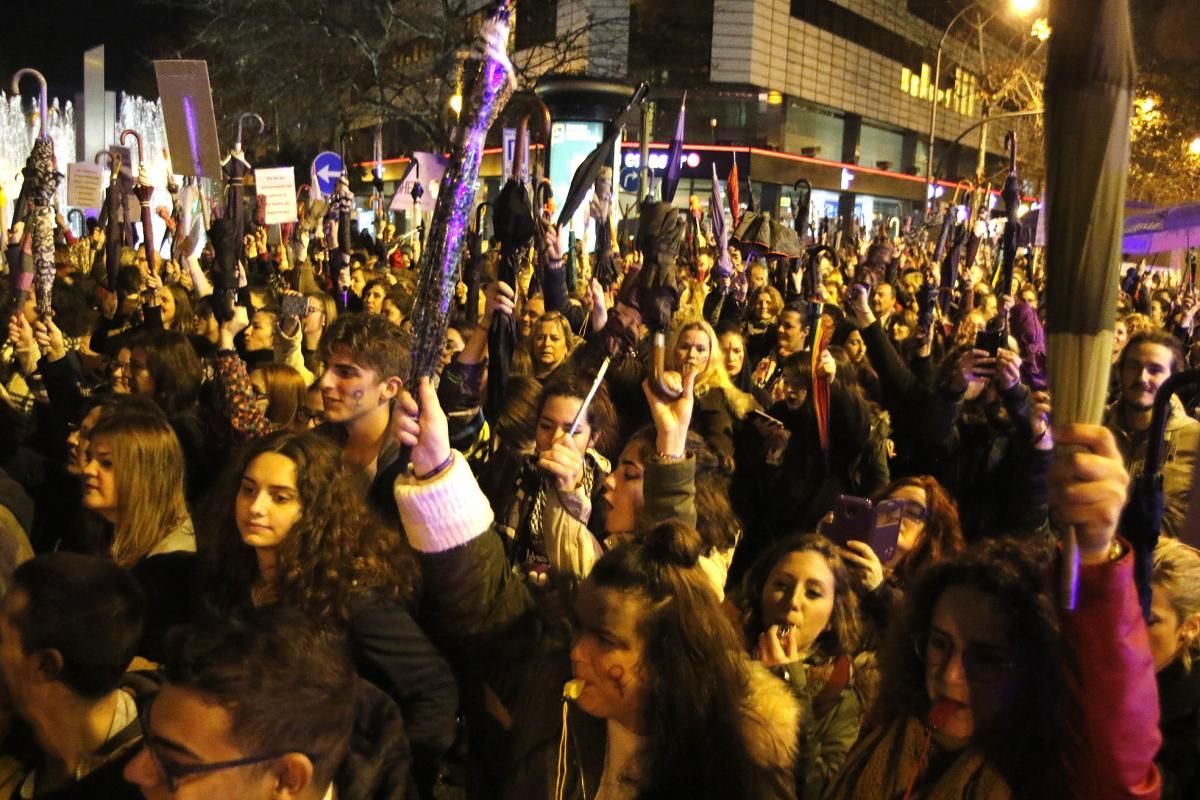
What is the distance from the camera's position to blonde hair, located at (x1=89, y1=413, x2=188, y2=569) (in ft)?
10.9

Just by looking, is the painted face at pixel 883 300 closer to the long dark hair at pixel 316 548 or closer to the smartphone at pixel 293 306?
the smartphone at pixel 293 306

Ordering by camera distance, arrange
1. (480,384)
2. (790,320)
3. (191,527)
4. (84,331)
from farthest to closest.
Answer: (84,331)
(790,320)
(480,384)
(191,527)

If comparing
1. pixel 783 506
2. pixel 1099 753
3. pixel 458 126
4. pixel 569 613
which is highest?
pixel 458 126

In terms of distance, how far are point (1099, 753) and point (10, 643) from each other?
6.86 feet

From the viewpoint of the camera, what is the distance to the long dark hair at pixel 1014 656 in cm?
181

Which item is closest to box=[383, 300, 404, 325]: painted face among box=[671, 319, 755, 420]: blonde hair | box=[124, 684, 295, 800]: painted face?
box=[671, 319, 755, 420]: blonde hair

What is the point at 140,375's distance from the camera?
15.5 feet

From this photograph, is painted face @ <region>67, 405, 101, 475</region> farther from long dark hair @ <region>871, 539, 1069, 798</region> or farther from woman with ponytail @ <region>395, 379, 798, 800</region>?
long dark hair @ <region>871, 539, 1069, 798</region>

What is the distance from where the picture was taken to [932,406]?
16.4 feet

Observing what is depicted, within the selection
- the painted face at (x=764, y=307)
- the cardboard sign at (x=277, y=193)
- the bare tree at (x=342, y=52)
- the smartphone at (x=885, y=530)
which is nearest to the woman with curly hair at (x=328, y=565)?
the smartphone at (x=885, y=530)

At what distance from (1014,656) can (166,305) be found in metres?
6.08

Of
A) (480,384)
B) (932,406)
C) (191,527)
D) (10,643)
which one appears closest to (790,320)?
(932,406)

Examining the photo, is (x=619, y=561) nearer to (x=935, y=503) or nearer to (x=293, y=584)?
(x=293, y=584)

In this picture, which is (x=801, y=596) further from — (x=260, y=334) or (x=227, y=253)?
(x=260, y=334)
